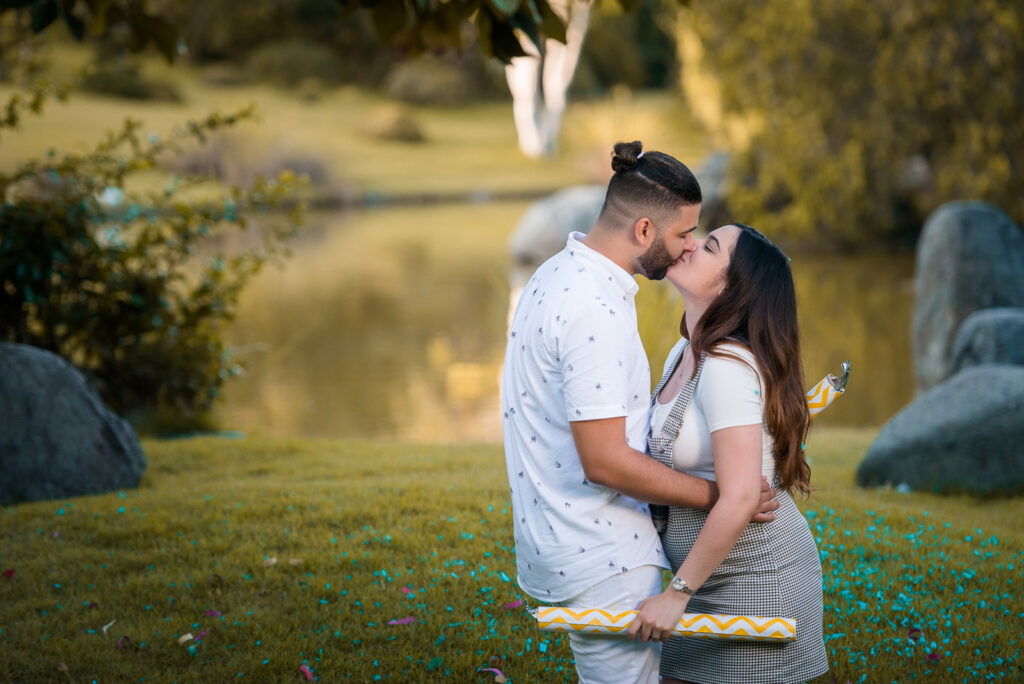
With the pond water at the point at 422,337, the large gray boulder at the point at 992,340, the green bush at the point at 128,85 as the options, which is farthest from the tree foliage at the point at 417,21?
the green bush at the point at 128,85

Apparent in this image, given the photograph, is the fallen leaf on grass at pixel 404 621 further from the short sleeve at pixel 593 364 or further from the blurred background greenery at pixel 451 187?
the blurred background greenery at pixel 451 187

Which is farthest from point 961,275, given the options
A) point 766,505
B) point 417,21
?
point 766,505

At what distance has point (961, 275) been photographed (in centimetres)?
942

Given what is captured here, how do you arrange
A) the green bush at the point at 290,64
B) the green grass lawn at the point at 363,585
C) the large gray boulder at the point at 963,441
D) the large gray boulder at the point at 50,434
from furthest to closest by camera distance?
the green bush at the point at 290,64, the large gray boulder at the point at 963,441, the large gray boulder at the point at 50,434, the green grass lawn at the point at 363,585

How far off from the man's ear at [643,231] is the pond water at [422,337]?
3258 millimetres

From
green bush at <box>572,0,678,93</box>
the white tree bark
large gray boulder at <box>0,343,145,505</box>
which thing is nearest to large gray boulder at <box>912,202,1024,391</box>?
large gray boulder at <box>0,343,145,505</box>

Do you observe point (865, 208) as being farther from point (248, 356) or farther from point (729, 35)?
point (248, 356)

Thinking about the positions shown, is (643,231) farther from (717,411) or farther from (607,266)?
(717,411)

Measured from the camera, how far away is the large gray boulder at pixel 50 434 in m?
5.48

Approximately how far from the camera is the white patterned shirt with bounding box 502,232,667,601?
2.26 m

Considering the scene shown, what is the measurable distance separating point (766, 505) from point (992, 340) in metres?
6.07

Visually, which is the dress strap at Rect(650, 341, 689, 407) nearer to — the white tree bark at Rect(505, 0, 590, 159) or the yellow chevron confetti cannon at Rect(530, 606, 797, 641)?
the yellow chevron confetti cannon at Rect(530, 606, 797, 641)

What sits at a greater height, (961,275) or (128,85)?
(128,85)

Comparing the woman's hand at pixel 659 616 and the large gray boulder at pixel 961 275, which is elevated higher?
the large gray boulder at pixel 961 275
